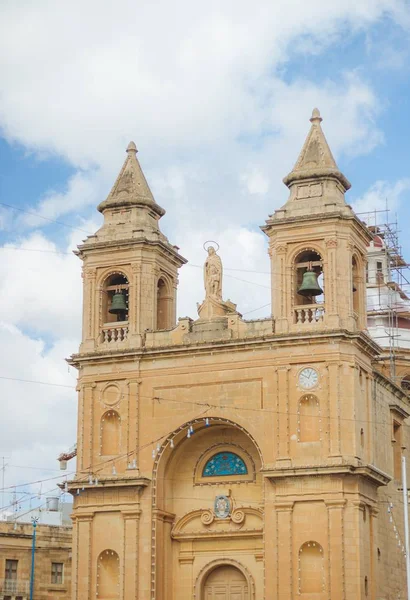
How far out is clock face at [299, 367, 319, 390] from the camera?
4059 centimetres

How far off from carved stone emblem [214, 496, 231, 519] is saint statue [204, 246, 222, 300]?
6.96 metres

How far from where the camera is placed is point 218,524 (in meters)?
42.6

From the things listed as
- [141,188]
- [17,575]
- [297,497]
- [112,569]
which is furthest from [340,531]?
[17,575]

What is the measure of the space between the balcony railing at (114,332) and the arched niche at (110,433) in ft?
8.77

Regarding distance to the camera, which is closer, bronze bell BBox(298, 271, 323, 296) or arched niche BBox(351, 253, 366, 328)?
bronze bell BBox(298, 271, 323, 296)

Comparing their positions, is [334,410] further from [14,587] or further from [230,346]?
[14,587]

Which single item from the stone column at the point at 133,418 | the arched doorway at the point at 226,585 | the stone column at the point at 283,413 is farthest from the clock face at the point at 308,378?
the arched doorway at the point at 226,585

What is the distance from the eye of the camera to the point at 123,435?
4281 cm

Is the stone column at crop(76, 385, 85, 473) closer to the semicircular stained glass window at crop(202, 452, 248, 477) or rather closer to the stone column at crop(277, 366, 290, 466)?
the semicircular stained glass window at crop(202, 452, 248, 477)

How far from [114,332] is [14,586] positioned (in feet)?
47.0

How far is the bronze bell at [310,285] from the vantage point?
4197cm

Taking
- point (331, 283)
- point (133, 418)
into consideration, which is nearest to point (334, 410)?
point (331, 283)

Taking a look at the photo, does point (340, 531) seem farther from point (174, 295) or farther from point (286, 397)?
point (174, 295)

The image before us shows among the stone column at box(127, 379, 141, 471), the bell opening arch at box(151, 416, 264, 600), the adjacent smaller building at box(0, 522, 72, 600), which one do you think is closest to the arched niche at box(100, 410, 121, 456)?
the stone column at box(127, 379, 141, 471)
